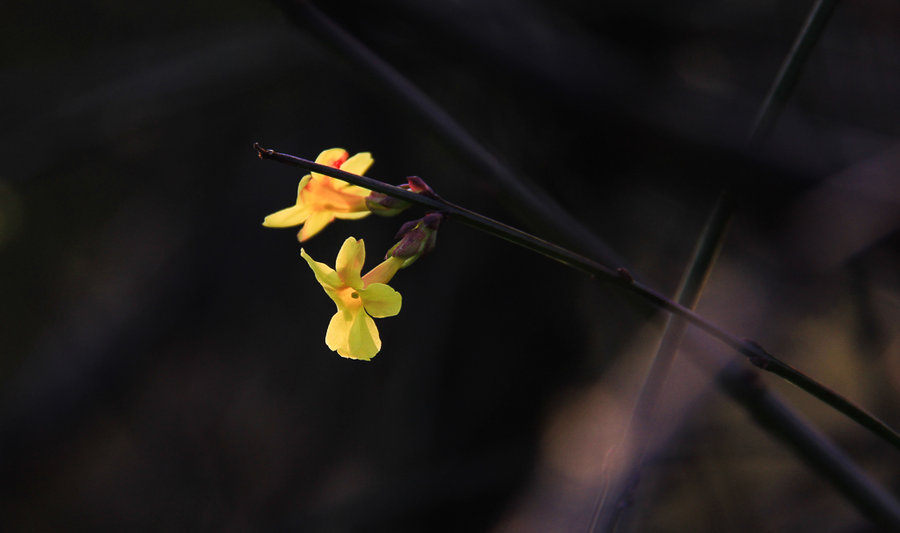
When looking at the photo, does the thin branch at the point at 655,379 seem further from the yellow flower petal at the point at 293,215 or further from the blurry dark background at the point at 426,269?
the blurry dark background at the point at 426,269

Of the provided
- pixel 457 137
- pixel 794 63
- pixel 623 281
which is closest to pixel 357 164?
pixel 457 137

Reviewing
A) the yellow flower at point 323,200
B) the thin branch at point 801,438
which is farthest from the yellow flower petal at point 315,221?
the thin branch at point 801,438

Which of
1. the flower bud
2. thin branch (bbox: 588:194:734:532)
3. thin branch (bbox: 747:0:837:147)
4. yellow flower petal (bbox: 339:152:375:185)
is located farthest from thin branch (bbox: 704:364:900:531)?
yellow flower petal (bbox: 339:152:375:185)

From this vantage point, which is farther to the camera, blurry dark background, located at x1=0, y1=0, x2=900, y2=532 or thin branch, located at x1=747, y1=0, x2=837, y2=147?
blurry dark background, located at x1=0, y1=0, x2=900, y2=532

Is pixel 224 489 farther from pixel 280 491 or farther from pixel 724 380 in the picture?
pixel 724 380

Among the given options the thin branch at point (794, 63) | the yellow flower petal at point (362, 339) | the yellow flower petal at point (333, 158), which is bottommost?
the yellow flower petal at point (362, 339)

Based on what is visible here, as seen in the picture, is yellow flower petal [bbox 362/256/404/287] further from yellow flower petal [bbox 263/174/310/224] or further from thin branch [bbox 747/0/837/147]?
thin branch [bbox 747/0/837/147]

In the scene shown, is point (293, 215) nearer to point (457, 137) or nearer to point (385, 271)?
point (385, 271)
